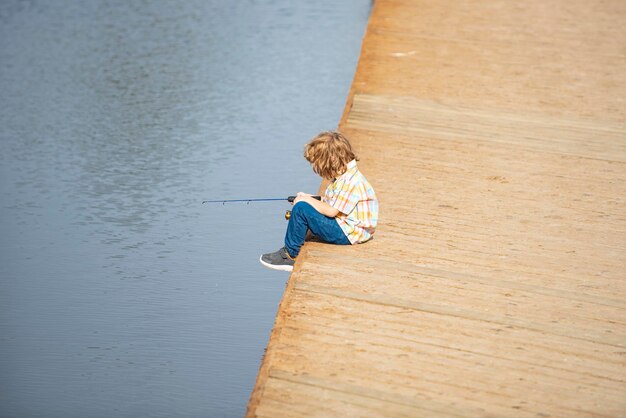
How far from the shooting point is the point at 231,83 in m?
8.98

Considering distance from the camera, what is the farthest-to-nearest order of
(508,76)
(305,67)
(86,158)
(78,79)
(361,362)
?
(305,67) < (78,79) < (508,76) < (86,158) < (361,362)

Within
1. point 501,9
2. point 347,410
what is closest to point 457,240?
point 347,410

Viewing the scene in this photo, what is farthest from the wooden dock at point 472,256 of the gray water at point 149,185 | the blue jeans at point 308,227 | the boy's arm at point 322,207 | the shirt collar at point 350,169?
the gray water at point 149,185

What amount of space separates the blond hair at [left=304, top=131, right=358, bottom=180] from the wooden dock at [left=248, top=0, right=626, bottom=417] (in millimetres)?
414

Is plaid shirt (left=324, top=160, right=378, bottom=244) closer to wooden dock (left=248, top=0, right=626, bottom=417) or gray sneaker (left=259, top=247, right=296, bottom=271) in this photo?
wooden dock (left=248, top=0, right=626, bottom=417)

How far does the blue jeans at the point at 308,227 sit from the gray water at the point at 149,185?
1.87ft

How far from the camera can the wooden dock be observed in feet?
11.9

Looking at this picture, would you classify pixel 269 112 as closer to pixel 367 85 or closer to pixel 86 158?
pixel 367 85

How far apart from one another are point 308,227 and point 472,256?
2.77ft

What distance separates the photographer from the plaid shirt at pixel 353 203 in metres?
4.71

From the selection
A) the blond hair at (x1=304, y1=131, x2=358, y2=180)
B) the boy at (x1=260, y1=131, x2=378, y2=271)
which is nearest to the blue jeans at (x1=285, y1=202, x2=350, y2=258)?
the boy at (x1=260, y1=131, x2=378, y2=271)

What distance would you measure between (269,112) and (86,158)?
5.80 feet

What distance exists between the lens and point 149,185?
22.2 feet

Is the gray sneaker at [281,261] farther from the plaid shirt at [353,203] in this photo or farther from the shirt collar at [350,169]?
the shirt collar at [350,169]
